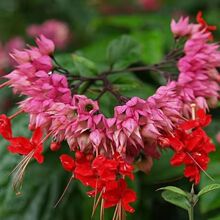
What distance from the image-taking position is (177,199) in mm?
1022

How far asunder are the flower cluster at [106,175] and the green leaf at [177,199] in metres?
0.05

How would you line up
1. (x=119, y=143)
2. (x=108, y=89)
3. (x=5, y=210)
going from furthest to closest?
(x=5, y=210), (x=108, y=89), (x=119, y=143)

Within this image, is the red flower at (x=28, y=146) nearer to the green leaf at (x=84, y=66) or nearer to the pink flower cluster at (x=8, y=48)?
the green leaf at (x=84, y=66)

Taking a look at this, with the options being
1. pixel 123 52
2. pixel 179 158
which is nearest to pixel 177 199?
pixel 179 158

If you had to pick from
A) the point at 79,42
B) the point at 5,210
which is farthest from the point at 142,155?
the point at 79,42

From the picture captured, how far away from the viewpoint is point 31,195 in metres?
1.42

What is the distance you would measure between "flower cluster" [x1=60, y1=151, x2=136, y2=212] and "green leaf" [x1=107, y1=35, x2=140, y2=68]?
15.5 inches

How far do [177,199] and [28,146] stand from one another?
250 mm

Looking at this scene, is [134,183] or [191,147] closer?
[191,147]

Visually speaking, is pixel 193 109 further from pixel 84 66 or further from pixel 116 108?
pixel 84 66

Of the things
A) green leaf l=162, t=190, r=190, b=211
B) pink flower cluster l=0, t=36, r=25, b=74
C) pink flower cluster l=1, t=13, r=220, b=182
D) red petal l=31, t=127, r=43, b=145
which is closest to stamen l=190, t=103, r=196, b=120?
pink flower cluster l=1, t=13, r=220, b=182

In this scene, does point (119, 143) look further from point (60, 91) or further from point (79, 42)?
point (79, 42)

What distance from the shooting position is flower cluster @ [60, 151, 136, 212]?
3.21 feet

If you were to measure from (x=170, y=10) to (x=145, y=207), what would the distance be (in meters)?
1.11
